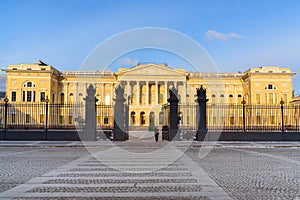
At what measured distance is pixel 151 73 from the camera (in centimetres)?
7775

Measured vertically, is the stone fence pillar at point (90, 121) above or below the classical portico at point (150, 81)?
below

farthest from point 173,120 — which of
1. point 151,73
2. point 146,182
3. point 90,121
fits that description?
point 151,73

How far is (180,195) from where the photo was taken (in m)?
5.83

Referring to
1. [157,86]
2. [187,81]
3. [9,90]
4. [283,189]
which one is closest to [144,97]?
[157,86]

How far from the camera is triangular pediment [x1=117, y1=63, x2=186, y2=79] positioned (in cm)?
7688

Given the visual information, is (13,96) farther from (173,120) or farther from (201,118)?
(201,118)

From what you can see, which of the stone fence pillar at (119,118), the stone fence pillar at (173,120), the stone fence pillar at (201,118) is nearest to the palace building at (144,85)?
the stone fence pillar at (119,118)

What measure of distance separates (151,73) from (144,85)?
3.72 metres

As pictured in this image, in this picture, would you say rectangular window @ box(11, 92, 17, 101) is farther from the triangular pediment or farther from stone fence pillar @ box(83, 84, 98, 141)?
stone fence pillar @ box(83, 84, 98, 141)

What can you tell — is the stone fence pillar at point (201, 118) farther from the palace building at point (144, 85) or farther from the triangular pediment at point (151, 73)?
the triangular pediment at point (151, 73)

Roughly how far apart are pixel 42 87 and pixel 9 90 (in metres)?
7.36

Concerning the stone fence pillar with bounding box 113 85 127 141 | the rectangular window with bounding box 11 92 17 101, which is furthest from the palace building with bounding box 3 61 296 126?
the stone fence pillar with bounding box 113 85 127 141

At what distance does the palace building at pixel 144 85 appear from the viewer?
73312mm

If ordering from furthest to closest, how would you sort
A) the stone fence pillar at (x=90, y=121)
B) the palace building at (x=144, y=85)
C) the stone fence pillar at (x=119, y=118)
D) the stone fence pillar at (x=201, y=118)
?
the palace building at (x=144, y=85) → the stone fence pillar at (x=119, y=118) → the stone fence pillar at (x=201, y=118) → the stone fence pillar at (x=90, y=121)
